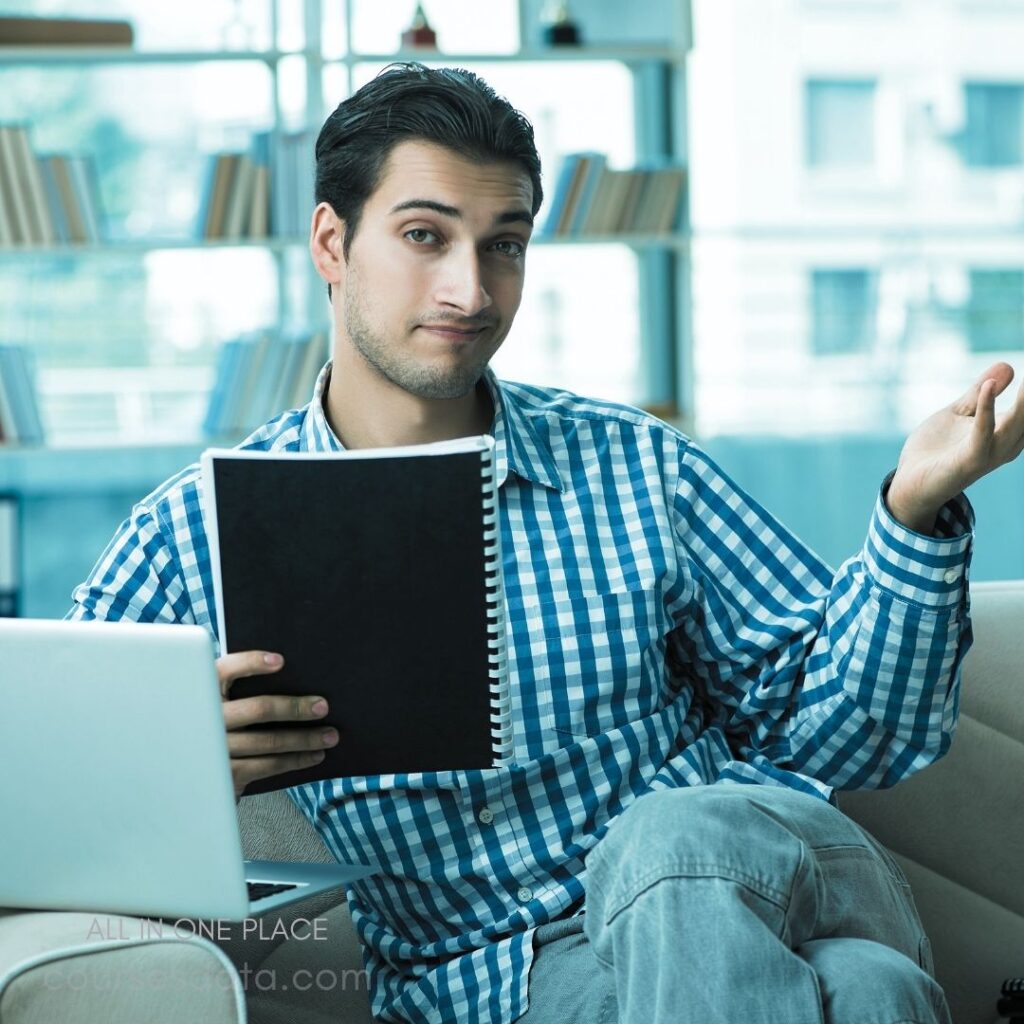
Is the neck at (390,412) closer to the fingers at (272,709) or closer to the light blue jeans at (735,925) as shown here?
the fingers at (272,709)

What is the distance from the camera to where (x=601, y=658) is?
1358mm

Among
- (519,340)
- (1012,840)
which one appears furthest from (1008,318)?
(1012,840)

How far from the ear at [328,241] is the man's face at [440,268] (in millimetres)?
86

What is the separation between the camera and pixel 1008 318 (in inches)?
163

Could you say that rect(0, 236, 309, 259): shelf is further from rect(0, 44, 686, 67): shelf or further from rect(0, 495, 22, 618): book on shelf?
rect(0, 495, 22, 618): book on shelf

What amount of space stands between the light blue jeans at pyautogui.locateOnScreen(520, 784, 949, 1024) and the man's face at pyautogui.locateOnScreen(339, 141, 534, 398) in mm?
560

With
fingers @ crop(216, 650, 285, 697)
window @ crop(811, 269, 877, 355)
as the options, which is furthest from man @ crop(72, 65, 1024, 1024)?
window @ crop(811, 269, 877, 355)

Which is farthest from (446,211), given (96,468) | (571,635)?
(96,468)

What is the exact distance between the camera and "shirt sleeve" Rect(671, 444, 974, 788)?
4.04ft

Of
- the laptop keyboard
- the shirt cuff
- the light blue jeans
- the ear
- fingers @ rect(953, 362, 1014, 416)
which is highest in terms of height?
the ear

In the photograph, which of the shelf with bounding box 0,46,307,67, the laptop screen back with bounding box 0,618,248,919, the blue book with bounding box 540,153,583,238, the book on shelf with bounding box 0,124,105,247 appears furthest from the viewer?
the blue book with bounding box 540,153,583,238

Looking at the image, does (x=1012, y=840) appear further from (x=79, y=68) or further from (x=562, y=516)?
(x=79, y=68)

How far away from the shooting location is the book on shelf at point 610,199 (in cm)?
363

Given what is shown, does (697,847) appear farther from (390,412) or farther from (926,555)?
(390,412)
